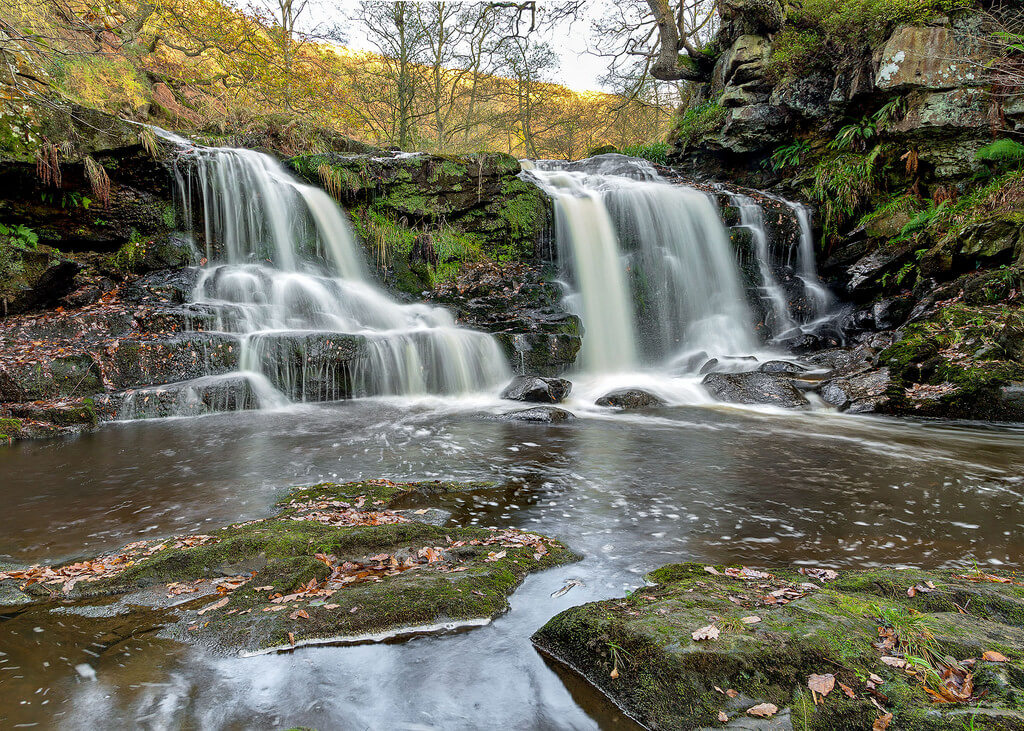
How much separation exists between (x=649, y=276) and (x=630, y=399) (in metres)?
5.01

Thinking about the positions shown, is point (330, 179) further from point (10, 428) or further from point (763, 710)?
point (763, 710)

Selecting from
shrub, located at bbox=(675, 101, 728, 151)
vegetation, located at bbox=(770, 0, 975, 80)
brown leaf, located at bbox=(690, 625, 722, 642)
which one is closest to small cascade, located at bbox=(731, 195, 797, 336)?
shrub, located at bbox=(675, 101, 728, 151)

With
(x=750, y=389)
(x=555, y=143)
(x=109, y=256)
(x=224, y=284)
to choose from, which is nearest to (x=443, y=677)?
(x=750, y=389)

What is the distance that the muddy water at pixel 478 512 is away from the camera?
1878mm

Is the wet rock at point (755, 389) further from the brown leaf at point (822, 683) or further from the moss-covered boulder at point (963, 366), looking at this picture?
the brown leaf at point (822, 683)

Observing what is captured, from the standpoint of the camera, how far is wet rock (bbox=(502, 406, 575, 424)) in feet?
24.8

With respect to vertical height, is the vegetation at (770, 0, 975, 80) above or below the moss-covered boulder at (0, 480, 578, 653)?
above

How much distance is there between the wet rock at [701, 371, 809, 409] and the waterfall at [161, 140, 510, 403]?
3894 millimetres

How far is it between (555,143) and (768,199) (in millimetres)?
16771

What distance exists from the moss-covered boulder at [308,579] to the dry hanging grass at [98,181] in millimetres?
8981

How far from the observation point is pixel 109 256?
30.8 feet

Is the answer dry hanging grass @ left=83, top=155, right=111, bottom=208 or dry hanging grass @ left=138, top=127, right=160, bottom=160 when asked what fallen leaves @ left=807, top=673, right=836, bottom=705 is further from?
dry hanging grass @ left=138, top=127, right=160, bottom=160

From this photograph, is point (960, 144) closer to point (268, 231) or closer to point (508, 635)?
point (508, 635)

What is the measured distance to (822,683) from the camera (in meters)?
1.63
